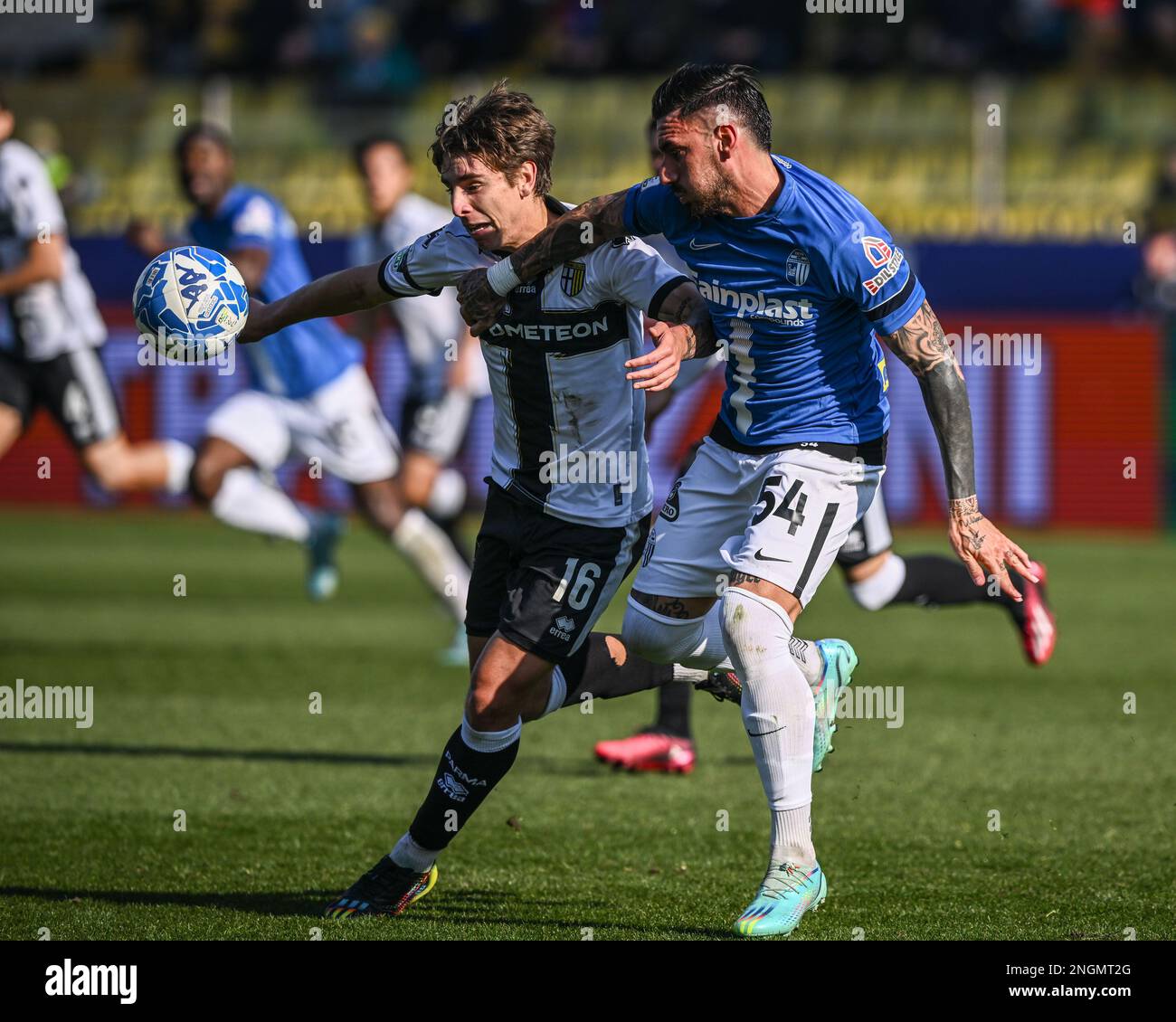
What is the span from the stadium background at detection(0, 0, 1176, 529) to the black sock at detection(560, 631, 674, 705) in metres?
9.36

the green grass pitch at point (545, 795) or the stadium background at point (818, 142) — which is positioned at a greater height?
the stadium background at point (818, 142)

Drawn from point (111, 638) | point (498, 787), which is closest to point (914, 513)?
point (111, 638)

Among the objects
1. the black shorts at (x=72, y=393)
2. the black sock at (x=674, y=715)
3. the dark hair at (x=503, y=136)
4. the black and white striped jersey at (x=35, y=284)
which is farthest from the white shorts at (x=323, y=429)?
the dark hair at (x=503, y=136)

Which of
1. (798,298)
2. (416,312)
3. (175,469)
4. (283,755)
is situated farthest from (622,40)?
(798,298)

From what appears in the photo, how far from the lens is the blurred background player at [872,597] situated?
6707 millimetres

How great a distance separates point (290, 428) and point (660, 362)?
19.9 feet

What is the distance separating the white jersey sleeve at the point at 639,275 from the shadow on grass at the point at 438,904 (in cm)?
160

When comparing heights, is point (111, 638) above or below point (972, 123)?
below

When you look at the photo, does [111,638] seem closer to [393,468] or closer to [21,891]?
[393,468]

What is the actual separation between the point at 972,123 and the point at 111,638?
11555 millimetres

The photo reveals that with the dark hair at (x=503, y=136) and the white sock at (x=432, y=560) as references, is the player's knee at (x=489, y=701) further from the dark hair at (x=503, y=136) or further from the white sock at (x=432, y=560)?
the white sock at (x=432, y=560)

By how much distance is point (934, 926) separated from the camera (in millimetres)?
4547

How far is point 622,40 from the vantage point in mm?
20297
